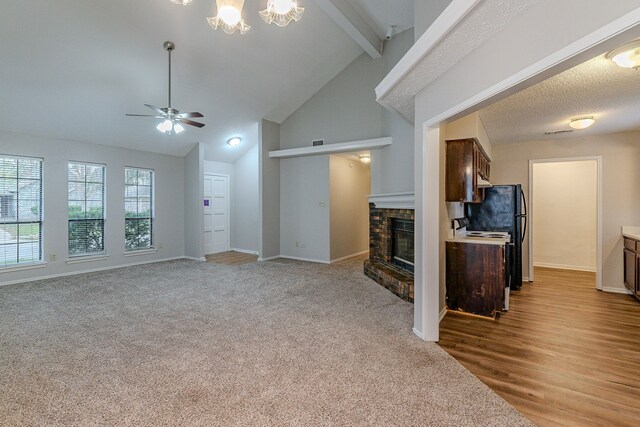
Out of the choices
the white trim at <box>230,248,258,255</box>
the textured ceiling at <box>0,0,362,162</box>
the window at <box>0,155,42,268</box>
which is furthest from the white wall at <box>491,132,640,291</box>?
the window at <box>0,155,42,268</box>

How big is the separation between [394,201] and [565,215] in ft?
13.2

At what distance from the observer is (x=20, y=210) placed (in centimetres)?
501

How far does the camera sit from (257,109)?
6.49 meters

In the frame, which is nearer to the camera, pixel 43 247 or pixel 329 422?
pixel 329 422

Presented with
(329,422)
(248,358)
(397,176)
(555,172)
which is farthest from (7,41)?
(555,172)

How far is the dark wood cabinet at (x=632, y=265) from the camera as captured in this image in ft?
12.9

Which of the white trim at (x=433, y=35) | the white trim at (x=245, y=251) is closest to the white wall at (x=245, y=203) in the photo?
the white trim at (x=245, y=251)

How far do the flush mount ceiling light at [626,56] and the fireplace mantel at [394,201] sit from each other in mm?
2283

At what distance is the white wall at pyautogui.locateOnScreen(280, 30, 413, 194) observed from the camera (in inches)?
209

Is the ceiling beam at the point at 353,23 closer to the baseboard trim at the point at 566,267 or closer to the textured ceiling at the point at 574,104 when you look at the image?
the textured ceiling at the point at 574,104

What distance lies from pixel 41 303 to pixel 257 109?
16.2 ft

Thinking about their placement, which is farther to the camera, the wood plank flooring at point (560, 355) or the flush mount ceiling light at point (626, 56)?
the flush mount ceiling light at point (626, 56)

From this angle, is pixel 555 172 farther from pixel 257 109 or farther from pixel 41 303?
pixel 41 303

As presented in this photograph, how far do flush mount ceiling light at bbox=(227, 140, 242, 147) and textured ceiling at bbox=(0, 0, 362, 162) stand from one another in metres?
0.57
